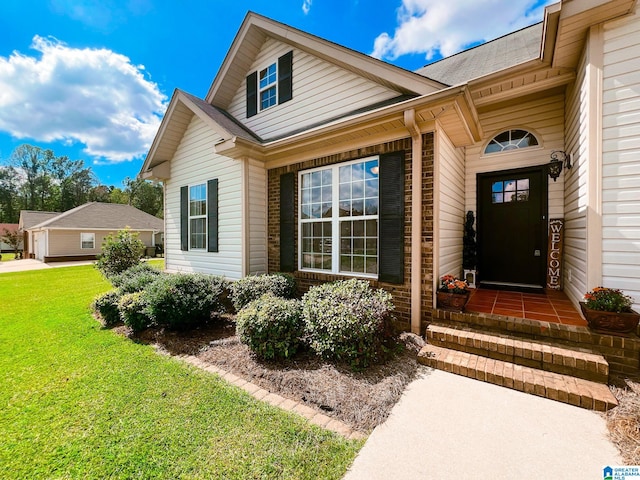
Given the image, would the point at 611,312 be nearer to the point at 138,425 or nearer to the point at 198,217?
the point at 138,425

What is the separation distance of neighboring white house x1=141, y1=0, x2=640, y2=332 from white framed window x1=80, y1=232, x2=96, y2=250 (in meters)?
19.0

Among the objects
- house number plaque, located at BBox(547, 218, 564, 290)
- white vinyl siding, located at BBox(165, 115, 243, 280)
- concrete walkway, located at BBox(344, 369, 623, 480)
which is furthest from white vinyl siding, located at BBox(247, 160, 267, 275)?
house number plaque, located at BBox(547, 218, 564, 290)

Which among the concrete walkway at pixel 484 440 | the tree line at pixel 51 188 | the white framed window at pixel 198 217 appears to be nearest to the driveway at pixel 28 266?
the white framed window at pixel 198 217

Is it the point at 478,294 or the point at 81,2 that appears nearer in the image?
the point at 478,294

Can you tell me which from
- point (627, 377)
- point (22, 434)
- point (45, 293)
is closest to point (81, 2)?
point (45, 293)

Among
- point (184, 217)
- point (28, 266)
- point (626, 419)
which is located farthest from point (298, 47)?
point (28, 266)

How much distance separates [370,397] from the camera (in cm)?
277

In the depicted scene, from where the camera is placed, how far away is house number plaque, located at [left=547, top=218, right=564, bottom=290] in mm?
4969

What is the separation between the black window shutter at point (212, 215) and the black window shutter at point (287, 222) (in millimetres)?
1900

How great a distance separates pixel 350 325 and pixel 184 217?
638 cm

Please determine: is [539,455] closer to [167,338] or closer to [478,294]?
[478,294]

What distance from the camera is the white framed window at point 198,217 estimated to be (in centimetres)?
723

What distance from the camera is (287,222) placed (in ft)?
19.8

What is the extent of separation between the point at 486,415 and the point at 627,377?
1762 millimetres
